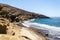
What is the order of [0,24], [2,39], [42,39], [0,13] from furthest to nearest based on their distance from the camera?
[0,13], [42,39], [0,24], [2,39]

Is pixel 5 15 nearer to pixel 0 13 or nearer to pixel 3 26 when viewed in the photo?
pixel 0 13

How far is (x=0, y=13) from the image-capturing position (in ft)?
178

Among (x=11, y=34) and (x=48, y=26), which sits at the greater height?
(x=48, y=26)

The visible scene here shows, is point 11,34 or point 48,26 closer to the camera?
point 11,34

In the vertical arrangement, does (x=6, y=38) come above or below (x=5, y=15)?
below

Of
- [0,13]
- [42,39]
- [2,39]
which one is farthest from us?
[0,13]

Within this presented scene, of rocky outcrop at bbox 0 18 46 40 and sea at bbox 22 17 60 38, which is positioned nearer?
rocky outcrop at bbox 0 18 46 40

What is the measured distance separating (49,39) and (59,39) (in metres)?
1.50

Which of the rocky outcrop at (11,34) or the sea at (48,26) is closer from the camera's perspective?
the rocky outcrop at (11,34)

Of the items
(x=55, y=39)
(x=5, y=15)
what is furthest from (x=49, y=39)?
(x=5, y=15)

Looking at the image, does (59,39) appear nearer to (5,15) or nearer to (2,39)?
(2,39)

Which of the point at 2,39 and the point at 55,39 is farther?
the point at 55,39

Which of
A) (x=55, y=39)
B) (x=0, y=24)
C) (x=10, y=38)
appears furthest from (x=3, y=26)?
(x=55, y=39)

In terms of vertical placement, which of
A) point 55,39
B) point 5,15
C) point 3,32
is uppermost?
point 5,15
